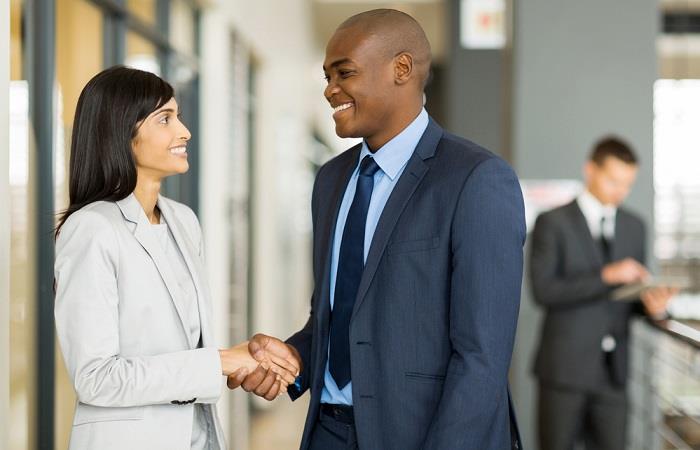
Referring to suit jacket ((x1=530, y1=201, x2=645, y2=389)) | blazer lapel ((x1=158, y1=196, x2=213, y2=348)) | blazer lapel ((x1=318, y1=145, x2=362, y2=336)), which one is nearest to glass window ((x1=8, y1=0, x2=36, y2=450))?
blazer lapel ((x1=158, y1=196, x2=213, y2=348))

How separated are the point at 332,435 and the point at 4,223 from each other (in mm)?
997

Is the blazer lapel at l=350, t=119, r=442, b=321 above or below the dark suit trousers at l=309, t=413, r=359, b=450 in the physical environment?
above

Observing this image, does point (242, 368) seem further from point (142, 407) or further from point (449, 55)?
point (449, 55)

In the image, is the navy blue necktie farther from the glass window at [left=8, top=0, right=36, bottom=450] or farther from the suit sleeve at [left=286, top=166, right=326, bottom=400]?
the glass window at [left=8, top=0, right=36, bottom=450]

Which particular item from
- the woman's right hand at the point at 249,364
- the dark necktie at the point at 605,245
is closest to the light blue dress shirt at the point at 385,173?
the woman's right hand at the point at 249,364

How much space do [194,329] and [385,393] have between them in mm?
453

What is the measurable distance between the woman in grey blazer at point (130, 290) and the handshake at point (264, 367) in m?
0.02

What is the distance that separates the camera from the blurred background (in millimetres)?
2764

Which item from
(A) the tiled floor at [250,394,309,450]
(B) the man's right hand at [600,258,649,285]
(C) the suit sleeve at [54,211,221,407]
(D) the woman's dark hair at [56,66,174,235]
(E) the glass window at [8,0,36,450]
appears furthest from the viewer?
(A) the tiled floor at [250,394,309,450]

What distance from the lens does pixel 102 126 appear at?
6.13ft

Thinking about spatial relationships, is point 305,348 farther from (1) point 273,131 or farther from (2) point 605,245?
(1) point 273,131

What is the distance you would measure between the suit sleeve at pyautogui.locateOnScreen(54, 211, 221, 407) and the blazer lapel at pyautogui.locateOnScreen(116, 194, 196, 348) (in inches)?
3.0

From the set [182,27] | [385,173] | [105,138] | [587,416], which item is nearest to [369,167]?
[385,173]

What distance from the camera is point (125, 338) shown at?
1.83 m
